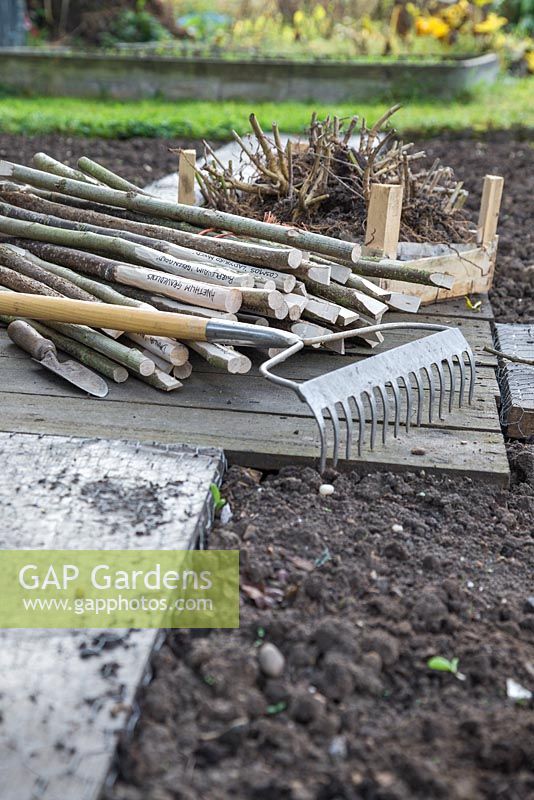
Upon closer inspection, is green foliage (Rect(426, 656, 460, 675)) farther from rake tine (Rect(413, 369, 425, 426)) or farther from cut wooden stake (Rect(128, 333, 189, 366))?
cut wooden stake (Rect(128, 333, 189, 366))

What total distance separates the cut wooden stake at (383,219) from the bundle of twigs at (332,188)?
31 cm

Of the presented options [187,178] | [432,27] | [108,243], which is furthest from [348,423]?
[432,27]

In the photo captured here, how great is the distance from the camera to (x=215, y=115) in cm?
1052

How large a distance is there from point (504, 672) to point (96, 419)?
1.64 meters

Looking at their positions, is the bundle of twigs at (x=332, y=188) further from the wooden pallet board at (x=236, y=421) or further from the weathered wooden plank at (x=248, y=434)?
the weathered wooden plank at (x=248, y=434)

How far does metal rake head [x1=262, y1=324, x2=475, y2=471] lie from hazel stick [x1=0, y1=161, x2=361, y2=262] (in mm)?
571

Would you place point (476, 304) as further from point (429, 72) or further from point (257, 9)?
point (257, 9)

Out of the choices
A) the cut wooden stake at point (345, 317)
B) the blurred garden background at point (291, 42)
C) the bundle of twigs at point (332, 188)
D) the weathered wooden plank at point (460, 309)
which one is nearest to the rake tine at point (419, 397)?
the cut wooden stake at point (345, 317)

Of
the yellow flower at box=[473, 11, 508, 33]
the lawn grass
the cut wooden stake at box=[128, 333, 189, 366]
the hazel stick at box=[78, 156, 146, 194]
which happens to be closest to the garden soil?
the cut wooden stake at box=[128, 333, 189, 366]

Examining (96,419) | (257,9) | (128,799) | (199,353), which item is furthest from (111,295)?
(257,9)

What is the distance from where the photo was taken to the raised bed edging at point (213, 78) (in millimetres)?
12070

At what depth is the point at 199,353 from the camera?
344 cm

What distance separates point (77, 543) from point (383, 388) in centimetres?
120

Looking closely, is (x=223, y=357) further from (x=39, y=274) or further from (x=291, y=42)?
(x=291, y=42)
